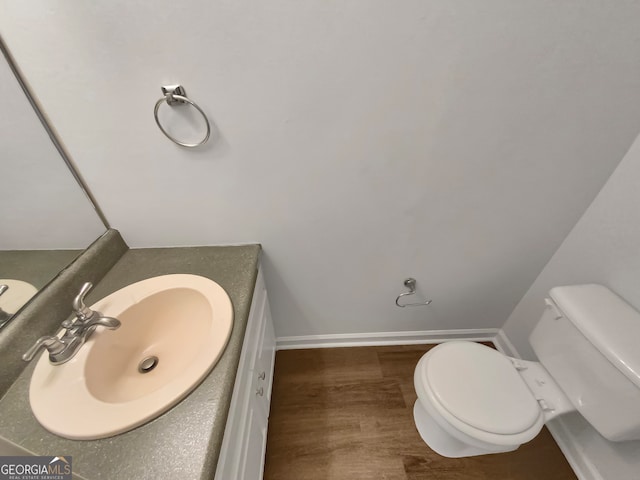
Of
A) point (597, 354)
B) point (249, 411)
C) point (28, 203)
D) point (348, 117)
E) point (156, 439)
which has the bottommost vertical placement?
point (249, 411)

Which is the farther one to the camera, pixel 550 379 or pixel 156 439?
pixel 550 379

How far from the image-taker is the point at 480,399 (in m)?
0.94

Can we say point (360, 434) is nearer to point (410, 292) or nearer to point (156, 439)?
point (410, 292)

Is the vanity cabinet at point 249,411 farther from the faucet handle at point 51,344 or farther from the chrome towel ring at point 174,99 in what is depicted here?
the chrome towel ring at point 174,99

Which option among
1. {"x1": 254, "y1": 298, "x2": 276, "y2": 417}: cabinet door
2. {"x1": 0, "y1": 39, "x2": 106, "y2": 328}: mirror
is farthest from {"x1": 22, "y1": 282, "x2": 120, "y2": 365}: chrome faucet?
{"x1": 254, "y1": 298, "x2": 276, "y2": 417}: cabinet door

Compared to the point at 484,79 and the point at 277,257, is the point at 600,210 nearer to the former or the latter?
the point at 484,79

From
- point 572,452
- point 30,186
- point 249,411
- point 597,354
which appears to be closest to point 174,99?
point 30,186

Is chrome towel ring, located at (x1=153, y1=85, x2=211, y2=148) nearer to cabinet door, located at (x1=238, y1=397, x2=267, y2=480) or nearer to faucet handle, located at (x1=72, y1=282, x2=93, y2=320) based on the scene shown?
faucet handle, located at (x1=72, y1=282, x2=93, y2=320)

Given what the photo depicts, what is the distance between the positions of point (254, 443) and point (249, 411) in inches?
6.9

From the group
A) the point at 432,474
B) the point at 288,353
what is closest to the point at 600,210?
the point at 432,474

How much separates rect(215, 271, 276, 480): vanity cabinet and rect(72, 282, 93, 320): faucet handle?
1.43 feet

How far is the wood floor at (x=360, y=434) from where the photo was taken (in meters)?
1.09

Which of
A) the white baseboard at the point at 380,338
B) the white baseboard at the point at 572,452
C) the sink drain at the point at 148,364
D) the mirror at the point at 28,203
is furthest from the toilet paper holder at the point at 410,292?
the mirror at the point at 28,203

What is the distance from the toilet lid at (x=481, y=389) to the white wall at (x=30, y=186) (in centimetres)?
141
